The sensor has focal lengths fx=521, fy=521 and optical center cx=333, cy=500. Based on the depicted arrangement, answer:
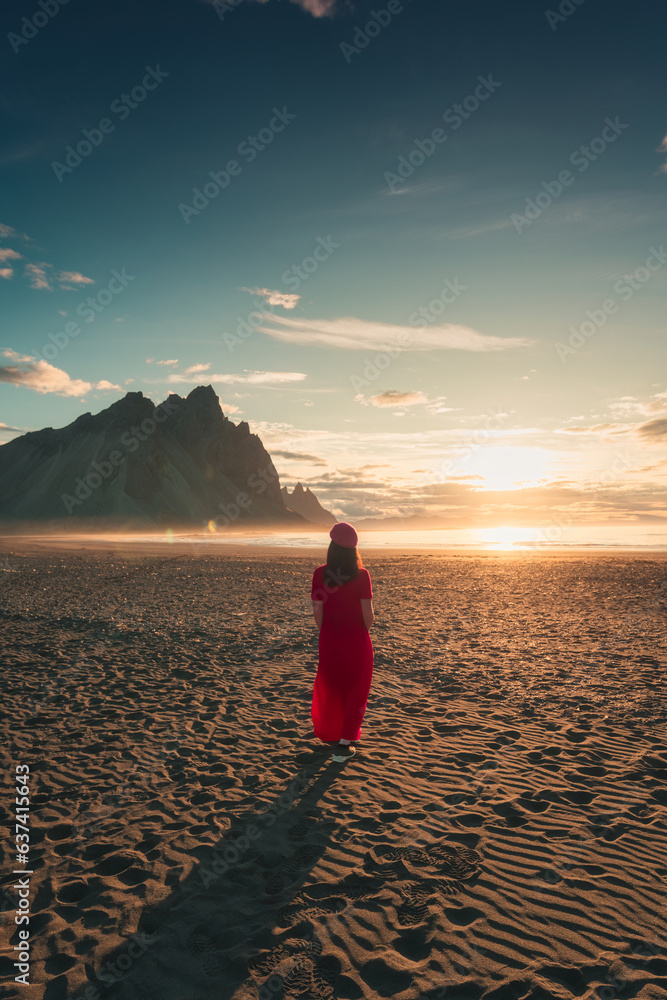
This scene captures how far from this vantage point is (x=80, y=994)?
3197 millimetres

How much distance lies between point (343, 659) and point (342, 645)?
0.58 ft

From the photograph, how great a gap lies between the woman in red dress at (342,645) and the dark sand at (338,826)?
1.42 feet

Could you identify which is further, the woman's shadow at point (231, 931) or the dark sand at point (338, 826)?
the dark sand at point (338, 826)

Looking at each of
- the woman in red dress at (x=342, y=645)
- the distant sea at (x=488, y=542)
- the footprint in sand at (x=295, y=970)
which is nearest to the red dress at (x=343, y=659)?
the woman in red dress at (x=342, y=645)

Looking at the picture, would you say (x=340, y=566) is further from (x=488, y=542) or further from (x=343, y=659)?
(x=488, y=542)

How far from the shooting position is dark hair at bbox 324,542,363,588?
642 centimetres

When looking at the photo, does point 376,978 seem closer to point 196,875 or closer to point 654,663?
point 196,875

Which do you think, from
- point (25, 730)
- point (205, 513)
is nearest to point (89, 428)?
point (205, 513)

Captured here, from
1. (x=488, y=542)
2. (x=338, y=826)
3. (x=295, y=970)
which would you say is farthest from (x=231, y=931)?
(x=488, y=542)

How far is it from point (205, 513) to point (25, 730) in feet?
505

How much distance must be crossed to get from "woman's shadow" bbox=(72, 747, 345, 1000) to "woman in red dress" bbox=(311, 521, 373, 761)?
1678 mm

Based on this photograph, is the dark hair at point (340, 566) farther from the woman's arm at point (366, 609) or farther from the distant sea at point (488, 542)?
the distant sea at point (488, 542)

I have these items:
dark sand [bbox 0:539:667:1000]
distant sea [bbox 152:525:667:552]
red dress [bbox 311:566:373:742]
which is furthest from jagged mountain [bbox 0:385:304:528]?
red dress [bbox 311:566:373:742]

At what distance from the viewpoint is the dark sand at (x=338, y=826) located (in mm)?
3432
